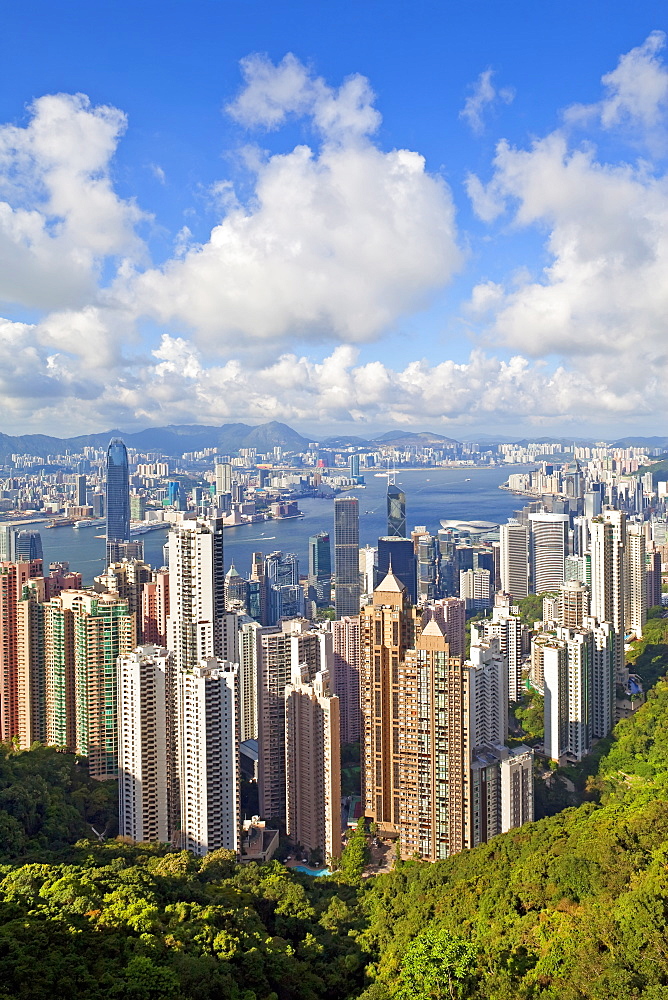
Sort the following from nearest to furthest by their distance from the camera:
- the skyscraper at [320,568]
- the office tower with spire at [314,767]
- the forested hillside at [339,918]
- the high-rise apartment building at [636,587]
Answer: the forested hillside at [339,918] < the office tower with spire at [314,767] < the high-rise apartment building at [636,587] < the skyscraper at [320,568]

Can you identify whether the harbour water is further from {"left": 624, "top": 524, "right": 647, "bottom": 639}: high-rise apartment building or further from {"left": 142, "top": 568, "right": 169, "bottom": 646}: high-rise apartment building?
{"left": 624, "top": 524, "right": 647, "bottom": 639}: high-rise apartment building

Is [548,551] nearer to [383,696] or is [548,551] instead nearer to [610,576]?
[610,576]

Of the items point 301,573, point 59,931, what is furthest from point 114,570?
point 301,573

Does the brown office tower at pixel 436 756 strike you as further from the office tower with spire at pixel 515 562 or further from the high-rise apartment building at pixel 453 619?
the office tower with spire at pixel 515 562

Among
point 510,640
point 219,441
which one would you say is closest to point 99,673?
point 510,640

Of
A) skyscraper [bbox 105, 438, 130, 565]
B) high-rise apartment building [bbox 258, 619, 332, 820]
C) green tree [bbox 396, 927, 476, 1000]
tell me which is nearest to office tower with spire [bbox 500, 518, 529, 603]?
skyscraper [bbox 105, 438, 130, 565]

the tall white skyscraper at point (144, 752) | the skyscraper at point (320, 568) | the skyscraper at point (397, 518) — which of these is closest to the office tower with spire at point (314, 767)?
the tall white skyscraper at point (144, 752)

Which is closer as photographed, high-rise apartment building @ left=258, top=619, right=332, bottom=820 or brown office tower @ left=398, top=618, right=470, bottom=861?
brown office tower @ left=398, top=618, right=470, bottom=861
